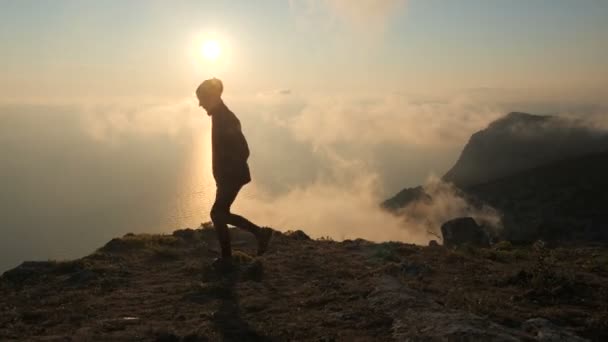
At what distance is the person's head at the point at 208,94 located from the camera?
827 cm

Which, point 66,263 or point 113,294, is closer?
point 113,294

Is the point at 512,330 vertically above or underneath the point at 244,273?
underneath

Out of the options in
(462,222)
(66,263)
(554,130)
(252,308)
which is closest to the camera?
(252,308)

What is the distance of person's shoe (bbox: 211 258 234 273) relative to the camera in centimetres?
834

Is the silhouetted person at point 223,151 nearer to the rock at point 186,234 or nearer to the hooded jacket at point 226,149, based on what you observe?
the hooded jacket at point 226,149

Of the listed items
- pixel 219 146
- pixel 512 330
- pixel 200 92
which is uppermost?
pixel 200 92

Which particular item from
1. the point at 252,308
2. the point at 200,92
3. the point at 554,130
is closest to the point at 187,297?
the point at 252,308

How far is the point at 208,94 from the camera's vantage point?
27.2ft

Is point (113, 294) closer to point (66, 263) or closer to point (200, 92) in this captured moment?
point (66, 263)

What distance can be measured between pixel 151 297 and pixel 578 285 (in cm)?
610

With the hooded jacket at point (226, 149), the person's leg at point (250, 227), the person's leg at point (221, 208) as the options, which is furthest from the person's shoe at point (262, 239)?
the hooded jacket at point (226, 149)

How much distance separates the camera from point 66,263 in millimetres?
9016

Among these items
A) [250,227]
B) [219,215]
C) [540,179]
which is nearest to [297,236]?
[250,227]

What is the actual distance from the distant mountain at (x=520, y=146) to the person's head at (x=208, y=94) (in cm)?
15259
